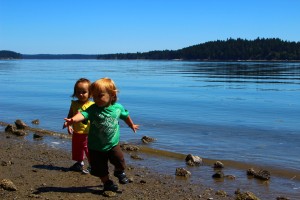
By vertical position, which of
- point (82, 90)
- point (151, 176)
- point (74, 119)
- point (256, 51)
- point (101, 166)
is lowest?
point (151, 176)

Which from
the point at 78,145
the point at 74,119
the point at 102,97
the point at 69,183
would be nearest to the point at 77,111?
the point at 78,145

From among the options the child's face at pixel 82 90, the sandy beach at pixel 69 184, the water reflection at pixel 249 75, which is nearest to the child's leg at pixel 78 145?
the sandy beach at pixel 69 184

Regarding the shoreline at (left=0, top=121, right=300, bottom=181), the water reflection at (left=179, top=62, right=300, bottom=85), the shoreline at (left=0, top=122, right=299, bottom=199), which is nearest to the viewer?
the shoreline at (left=0, top=122, right=299, bottom=199)

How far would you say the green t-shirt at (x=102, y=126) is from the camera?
19.3 ft

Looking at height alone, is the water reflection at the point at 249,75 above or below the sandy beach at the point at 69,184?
below

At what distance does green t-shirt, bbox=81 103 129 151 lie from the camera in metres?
5.88

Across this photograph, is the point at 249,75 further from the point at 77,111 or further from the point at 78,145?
the point at 77,111

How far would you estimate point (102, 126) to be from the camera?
19.3 ft

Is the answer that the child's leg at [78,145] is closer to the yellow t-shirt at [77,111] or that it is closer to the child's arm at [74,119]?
the yellow t-shirt at [77,111]

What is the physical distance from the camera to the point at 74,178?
680 centimetres

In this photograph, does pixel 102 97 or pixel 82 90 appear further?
pixel 82 90

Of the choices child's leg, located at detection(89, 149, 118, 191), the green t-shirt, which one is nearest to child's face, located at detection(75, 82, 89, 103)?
the green t-shirt

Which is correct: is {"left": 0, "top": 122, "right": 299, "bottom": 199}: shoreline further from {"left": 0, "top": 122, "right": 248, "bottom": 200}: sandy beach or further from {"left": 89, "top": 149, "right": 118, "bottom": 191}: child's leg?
{"left": 89, "top": 149, "right": 118, "bottom": 191}: child's leg

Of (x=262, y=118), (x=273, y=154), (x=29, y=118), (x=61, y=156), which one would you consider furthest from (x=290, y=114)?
(x=61, y=156)
